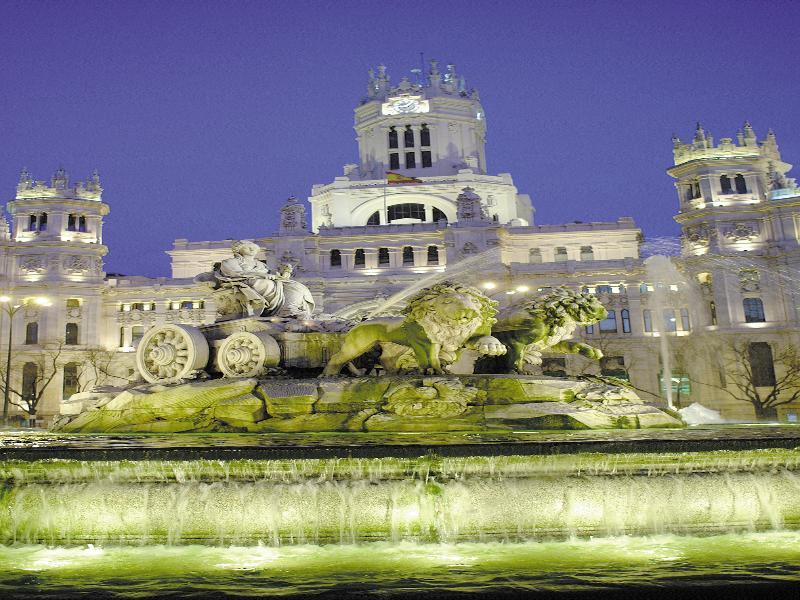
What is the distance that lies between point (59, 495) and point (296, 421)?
3839 millimetres

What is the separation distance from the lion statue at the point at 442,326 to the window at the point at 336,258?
51937 mm

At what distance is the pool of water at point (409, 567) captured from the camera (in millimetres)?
4805

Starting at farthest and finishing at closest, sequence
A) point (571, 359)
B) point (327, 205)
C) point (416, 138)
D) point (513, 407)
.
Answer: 1. point (416, 138)
2. point (327, 205)
3. point (571, 359)
4. point (513, 407)

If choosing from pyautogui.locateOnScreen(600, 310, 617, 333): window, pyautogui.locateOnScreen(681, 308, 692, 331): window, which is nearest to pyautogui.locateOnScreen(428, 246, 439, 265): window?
pyautogui.locateOnScreen(600, 310, 617, 333): window

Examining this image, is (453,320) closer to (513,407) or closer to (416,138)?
(513,407)

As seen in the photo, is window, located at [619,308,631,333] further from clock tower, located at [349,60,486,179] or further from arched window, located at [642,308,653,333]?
clock tower, located at [349,60,486,179]

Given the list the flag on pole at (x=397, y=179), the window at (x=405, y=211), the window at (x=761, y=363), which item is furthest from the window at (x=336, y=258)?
the window at (x=761, y=363)

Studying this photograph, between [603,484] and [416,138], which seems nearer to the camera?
[603,484]

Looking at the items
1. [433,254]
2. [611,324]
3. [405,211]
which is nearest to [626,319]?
[611,324]

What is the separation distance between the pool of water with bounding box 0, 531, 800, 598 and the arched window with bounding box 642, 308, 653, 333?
54.0 m

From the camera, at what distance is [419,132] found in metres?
81.5

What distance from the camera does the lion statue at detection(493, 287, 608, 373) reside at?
1143cm

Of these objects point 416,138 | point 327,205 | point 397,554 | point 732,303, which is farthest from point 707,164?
point 397,554

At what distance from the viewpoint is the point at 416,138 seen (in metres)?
81.2
